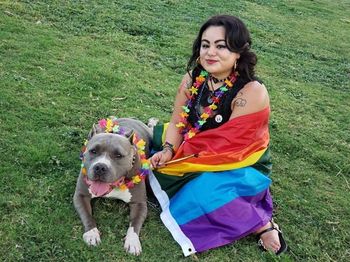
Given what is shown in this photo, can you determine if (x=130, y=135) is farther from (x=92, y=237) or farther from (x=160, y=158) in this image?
(x=92, y=237)

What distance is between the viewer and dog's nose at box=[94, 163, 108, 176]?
15.2ft

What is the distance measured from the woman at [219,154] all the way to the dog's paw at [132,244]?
0.44 metres

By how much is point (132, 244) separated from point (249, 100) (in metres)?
1.95

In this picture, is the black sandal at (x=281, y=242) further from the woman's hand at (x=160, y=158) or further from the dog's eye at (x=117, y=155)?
the dog's eye at (x=117, y=155)

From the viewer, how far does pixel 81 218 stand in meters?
4.84

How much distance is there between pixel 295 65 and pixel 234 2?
19.8ft

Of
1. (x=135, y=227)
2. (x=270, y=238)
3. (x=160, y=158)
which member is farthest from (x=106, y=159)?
(x=270, y=238)

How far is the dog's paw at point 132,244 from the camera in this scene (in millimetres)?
4590

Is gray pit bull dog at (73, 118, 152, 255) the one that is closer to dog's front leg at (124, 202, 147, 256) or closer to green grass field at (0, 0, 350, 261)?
dog's front leg at (124, 202, 147, 256)

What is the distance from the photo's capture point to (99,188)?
4824 mm

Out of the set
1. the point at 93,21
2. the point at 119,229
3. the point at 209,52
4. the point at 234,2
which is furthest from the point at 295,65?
the point at 119,229

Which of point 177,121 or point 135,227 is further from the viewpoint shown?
point 177,121

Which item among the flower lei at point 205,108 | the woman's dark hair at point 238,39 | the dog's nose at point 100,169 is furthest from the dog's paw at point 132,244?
the woman's dark hair at point 238,39


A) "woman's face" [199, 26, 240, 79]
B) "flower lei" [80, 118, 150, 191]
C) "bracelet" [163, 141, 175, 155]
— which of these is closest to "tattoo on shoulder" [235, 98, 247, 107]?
"woman's face" [199, 26, 240, 79]
